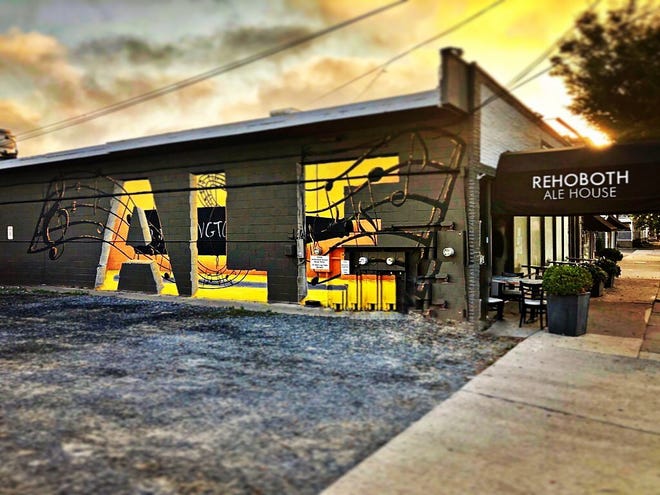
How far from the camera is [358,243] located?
1149 centimetres

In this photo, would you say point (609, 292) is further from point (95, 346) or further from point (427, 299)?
point (95, 346)

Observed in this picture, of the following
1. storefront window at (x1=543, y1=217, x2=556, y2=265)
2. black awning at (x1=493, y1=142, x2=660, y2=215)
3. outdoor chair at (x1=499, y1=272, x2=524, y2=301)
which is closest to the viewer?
black awning at (x1=493, y1=142, x2=660, y2=215)

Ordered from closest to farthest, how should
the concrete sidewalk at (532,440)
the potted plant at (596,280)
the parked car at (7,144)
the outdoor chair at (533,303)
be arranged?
1. the concrete sidewalk at (532,440)
2. the outdoor chair at (533,303)
3. the potted plant at (596,280)
4. the parked car at (7,144)

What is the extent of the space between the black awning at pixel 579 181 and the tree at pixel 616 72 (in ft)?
6.49

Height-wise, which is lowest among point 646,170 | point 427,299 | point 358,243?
point 427,299

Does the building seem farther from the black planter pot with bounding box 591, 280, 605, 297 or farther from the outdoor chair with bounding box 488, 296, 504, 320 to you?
the black planter pot with bounding box 591, 280, 605, 297

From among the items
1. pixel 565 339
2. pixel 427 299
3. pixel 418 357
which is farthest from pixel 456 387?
pixel 427 299

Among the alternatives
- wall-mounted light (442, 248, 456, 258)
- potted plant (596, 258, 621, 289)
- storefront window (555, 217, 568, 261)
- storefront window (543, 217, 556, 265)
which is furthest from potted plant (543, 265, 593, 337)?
storefront window (555, 217, 568, 261)

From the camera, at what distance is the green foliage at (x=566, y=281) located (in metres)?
8.91

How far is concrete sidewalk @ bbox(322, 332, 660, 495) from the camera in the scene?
381 centimetres

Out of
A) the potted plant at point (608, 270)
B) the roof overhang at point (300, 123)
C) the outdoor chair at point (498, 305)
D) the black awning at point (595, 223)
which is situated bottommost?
the outdoor chair at point (498, 305)

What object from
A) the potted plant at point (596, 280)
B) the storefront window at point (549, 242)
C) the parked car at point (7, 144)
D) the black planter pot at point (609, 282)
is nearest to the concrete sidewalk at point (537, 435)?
the potted plant at point (596, 280)

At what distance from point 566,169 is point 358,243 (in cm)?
444

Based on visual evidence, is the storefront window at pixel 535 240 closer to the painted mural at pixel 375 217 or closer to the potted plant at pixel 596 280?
the potted plant at pixel 596 280
